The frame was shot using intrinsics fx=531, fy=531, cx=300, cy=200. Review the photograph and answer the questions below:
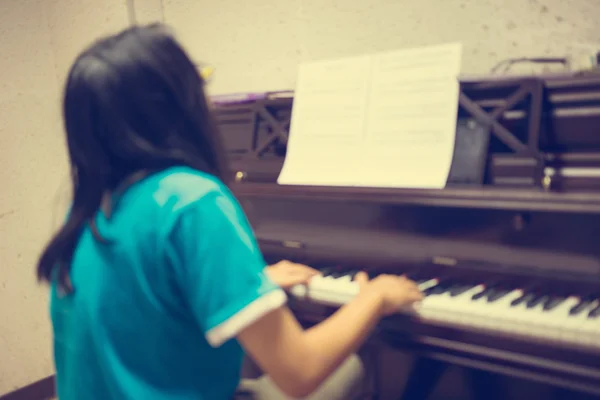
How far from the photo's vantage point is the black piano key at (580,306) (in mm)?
994

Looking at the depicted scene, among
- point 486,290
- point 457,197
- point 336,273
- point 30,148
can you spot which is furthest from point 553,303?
point 30,148

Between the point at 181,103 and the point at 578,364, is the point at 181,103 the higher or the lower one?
the higher one

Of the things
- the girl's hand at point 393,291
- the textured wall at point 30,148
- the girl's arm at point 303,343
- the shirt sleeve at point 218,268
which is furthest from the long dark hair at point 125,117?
the textured wall at point 30,148

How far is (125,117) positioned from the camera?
762mm

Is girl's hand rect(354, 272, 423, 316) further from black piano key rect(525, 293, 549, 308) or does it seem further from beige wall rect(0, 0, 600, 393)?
beige wall rect(0, 0, 600, 393)

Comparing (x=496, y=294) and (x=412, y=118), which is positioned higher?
(x=412, y=118)

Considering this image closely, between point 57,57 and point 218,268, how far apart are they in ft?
7.11

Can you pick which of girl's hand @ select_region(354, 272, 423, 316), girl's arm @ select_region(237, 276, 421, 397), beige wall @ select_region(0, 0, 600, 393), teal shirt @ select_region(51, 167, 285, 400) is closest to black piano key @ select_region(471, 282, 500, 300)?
girl's hand @ select_region(354, 272, 423, 316)

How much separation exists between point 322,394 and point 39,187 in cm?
187

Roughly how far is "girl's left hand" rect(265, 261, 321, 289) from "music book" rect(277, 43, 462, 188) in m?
0.22

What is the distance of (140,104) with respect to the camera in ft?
2.49

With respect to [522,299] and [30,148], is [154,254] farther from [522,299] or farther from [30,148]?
[30,148]

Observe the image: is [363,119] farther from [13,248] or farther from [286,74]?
[13,248]

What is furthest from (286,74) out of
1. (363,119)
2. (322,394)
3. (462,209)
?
(322,394)
